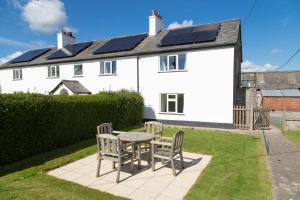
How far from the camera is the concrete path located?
17.7 ft

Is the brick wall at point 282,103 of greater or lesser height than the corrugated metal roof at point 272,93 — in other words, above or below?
below

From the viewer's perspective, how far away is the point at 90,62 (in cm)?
2009

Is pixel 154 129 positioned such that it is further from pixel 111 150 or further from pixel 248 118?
pixel 248 118

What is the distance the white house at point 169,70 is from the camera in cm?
1481

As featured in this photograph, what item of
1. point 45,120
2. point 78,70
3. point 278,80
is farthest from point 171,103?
point 278,80

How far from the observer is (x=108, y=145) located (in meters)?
6.25

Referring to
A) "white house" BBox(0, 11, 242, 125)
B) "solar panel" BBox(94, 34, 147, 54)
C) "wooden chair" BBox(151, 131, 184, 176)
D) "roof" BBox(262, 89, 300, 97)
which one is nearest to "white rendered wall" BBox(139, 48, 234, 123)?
"white house" BBox(0, 11, 242, 125)

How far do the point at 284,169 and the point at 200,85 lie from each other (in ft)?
29.7

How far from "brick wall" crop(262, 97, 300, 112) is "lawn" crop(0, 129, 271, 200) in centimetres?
2701

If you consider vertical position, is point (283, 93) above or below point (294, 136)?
above

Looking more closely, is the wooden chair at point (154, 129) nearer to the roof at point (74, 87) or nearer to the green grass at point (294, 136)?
the green grass at point (294, 136)

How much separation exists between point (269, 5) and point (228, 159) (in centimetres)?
991

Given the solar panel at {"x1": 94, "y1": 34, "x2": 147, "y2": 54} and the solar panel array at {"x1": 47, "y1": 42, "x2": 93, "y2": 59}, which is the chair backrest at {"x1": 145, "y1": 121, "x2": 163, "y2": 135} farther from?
the solar panel array at {"x1": 47, "y1": 42, "x2": 93, "y2": 59}

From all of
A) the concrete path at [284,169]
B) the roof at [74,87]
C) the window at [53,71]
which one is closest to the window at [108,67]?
the roof at [74,87]
